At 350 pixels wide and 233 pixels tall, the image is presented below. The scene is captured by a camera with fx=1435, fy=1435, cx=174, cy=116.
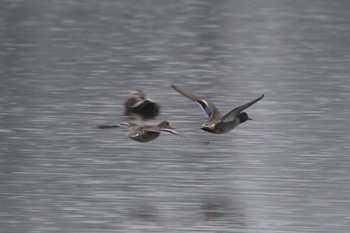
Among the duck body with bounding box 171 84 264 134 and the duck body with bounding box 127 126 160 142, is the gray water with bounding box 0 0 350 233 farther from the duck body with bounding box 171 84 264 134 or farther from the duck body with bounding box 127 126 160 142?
the duck body with bounding box 171 84 264 134

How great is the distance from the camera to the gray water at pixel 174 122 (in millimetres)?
10312

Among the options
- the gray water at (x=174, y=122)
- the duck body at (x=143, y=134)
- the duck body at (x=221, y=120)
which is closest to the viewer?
the gray water at (x=174, y=122)

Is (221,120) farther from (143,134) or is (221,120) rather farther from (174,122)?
(174,122)

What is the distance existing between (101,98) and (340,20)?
804 centimetres

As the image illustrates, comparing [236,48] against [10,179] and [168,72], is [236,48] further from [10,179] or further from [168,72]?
[10,179]

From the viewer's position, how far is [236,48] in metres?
19.5

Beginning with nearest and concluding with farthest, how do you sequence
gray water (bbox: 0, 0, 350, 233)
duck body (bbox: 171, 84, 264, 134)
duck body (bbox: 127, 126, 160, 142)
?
gray water (bbox: 0, 0, 350, 233) → duck body (bbox: 171, 84, 264, 134) → duck body (bbox: 127, 126, 160, 142)

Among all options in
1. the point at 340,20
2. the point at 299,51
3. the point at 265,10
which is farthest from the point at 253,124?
the point at 265,10

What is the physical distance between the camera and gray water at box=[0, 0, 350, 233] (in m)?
10.3

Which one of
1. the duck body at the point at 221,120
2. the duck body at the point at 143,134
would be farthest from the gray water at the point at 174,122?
the duck body at the point at 221,120

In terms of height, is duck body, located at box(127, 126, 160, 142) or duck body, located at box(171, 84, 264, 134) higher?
duck body, located at box(171, 84, 264, 134)

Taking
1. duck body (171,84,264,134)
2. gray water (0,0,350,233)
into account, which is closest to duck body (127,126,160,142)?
gray water (0,0,350,233)

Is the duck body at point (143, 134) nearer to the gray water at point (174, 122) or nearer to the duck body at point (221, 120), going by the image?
the gray water at point (174, 122)

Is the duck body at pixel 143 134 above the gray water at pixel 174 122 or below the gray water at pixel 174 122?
above
